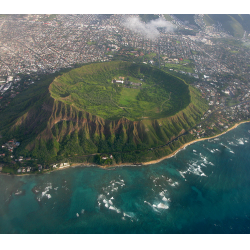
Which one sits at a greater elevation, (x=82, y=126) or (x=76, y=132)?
(x=82, y=126)

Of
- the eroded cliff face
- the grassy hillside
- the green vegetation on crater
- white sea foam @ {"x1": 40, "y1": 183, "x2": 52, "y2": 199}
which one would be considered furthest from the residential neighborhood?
the eroded cliff face

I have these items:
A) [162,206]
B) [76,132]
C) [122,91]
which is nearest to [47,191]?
[76,132]

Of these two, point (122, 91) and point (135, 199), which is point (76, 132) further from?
point (122, 91)

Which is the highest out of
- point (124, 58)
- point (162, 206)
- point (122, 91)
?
point (124, 58)

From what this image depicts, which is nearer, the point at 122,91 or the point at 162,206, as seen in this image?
the point at 162,206

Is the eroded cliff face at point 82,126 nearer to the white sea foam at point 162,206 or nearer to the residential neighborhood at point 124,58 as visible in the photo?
the residential neighborhood at point 124,58

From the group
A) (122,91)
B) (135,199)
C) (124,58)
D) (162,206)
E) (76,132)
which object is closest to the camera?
(162,206)

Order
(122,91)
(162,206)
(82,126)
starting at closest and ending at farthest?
(162,206), (82,126), (122,91)

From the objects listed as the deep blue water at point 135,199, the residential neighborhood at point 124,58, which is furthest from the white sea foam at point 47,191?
the residential neighborhood at point 124,58
